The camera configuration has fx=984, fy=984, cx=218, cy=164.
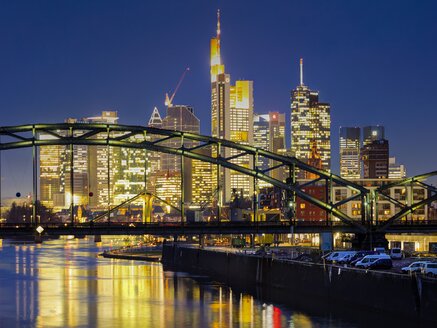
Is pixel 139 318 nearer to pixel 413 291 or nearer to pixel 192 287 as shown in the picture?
pixel 413 291

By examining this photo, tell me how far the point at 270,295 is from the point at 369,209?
1437 inches

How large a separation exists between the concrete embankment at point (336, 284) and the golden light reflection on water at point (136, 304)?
126 inches

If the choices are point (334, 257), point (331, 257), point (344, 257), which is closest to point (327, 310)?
point (344, 257)

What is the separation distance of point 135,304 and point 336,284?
14.9 meters

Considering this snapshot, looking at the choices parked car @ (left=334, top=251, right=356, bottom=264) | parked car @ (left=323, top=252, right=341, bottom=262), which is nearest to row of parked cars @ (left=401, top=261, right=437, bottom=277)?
parked car @ (left=334, top=251, right=356, bottom=264)

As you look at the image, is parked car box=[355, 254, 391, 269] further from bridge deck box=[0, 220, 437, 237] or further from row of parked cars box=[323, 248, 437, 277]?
bridge deck box=[0, 220, 437, 237]

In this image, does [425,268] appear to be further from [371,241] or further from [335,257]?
[371,241]

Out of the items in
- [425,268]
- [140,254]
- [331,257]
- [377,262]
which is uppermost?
[425,268]

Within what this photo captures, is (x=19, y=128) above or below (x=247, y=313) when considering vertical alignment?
above

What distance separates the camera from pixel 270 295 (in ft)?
248

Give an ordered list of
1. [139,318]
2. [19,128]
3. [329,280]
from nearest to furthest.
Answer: [139,318], [329,280], [19,128]

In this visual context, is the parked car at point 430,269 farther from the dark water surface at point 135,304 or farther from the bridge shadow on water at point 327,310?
the dark water surface at point 135,304

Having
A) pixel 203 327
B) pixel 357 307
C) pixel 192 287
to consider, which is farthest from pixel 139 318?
pixel 192 287

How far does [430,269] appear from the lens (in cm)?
5794
